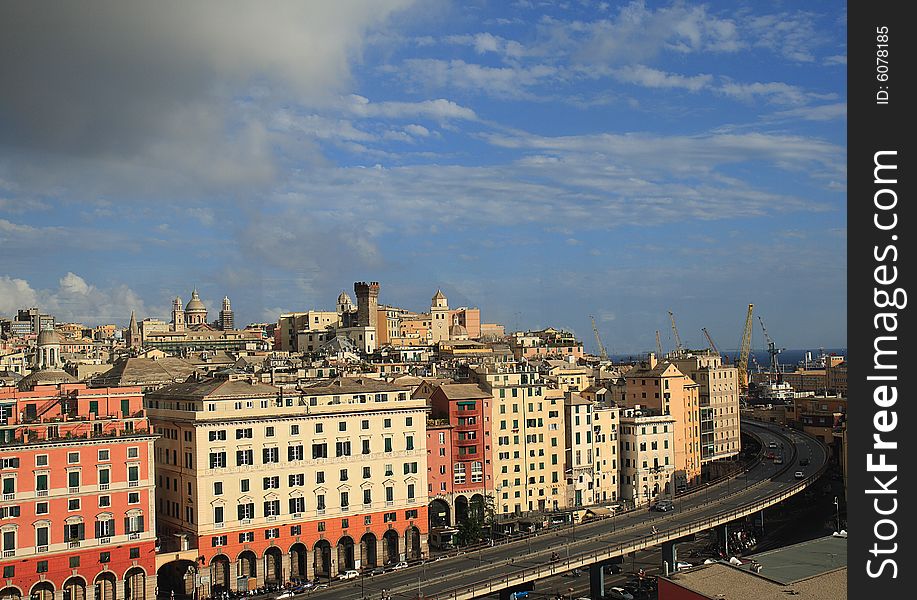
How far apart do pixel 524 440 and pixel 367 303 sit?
87575 millimetres

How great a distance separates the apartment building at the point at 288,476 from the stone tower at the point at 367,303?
94.2 metres

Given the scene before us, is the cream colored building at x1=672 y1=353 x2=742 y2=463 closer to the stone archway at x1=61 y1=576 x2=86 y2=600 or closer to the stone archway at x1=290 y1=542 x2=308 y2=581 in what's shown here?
the stone archway at x1=290 y1=542 x2=308 y2=581

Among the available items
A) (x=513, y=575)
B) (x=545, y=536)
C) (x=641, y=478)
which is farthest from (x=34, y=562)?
(x=641, y=478)

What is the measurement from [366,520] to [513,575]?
11917 millimetres

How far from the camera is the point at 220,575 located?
5841cm

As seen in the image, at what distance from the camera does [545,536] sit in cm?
6875

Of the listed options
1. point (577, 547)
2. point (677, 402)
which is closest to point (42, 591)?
point (577, 547)

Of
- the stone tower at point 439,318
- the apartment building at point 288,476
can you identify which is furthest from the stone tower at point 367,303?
the apartment building at point 288,476

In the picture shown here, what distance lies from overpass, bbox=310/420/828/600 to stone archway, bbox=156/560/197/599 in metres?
7.53

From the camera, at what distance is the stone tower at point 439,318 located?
17532 cm

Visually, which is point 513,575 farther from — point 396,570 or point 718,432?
point 718,432

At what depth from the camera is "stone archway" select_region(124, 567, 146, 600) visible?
177 ft

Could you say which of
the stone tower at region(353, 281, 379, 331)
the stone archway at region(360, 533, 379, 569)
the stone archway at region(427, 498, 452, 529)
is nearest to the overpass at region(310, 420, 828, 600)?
the stone archway at region(360, 533, 379, 569)
